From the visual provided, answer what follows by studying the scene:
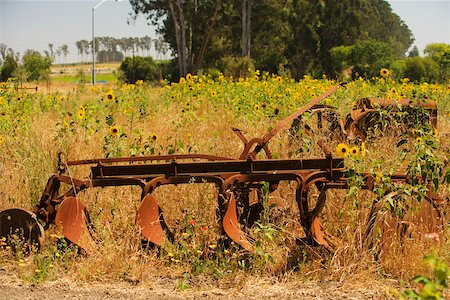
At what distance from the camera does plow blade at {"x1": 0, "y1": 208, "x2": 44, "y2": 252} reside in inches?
151

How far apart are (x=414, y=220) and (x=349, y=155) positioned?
61cm

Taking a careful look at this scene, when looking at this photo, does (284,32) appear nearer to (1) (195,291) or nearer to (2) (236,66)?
(2) (236,66)

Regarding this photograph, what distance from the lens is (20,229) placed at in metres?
3.90

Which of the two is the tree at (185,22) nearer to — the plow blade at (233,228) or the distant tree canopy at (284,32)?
the distant tree canopy at (284,32)

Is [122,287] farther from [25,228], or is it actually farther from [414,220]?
[414,220]

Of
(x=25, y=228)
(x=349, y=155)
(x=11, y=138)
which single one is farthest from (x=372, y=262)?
(x=11, y=138)

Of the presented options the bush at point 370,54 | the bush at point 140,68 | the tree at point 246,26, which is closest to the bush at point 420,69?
the bush at point 370,54

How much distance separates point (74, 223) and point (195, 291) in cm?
113

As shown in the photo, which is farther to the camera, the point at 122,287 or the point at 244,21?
the point at 244,21

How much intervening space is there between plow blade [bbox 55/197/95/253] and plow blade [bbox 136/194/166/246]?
1.25 feet

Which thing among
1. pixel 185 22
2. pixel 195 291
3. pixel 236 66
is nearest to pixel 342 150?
pixel 195 291

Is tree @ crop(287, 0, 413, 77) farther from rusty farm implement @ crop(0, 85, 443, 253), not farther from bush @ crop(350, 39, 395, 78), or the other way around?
rusty farm implement @ crop(0, 85, 443, 253)

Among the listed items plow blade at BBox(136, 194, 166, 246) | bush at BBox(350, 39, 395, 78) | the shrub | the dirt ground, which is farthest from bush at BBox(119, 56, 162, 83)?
the dirt ground

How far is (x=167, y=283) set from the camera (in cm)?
347
